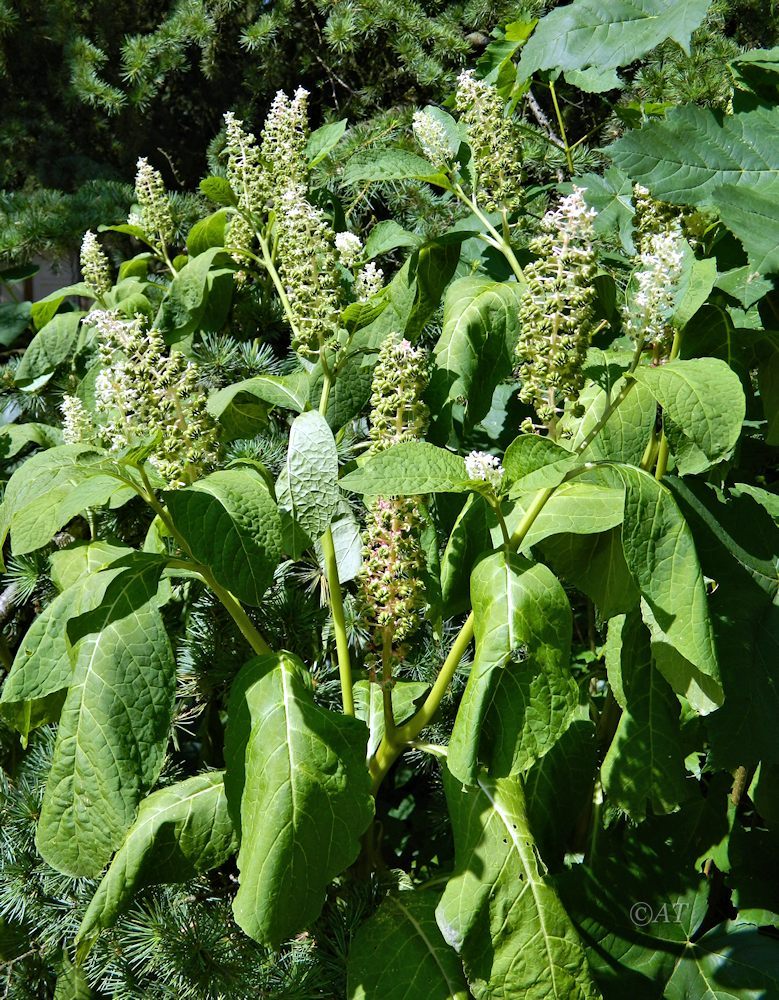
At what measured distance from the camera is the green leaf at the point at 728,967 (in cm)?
106

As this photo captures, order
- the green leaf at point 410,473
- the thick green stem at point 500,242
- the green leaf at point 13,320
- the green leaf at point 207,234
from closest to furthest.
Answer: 1. the green leaf at point 410,473
2. the thick green stem at point 500,242
3. the green leaf at point 207,234
4. the green leaf at point 13,320

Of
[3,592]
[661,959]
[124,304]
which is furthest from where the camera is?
[3,592]

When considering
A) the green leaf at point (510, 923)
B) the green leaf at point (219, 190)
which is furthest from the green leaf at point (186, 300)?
the green leaf at point (510, 923)

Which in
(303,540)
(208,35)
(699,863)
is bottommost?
(699,863)

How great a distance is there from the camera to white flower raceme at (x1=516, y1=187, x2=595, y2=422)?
0.84 metres

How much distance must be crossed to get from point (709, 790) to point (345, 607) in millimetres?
574

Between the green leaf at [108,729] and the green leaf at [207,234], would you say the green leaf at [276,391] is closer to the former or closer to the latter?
the green leaf at [108,729]

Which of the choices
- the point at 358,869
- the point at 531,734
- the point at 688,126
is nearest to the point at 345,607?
the point at 358,869

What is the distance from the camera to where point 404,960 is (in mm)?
977

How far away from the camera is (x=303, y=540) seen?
98cm

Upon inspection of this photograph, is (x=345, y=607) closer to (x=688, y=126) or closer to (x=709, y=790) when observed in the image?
(x=709, y=790)

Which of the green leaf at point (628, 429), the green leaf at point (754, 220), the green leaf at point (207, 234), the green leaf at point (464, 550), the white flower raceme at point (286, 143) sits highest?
the white flower raceme at point (286, 143)

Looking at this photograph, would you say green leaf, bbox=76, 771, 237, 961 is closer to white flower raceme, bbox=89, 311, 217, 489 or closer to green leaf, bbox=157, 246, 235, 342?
white flower raceme, bbox=89, 311, 217, 489

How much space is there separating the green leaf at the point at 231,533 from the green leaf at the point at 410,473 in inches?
5.1
